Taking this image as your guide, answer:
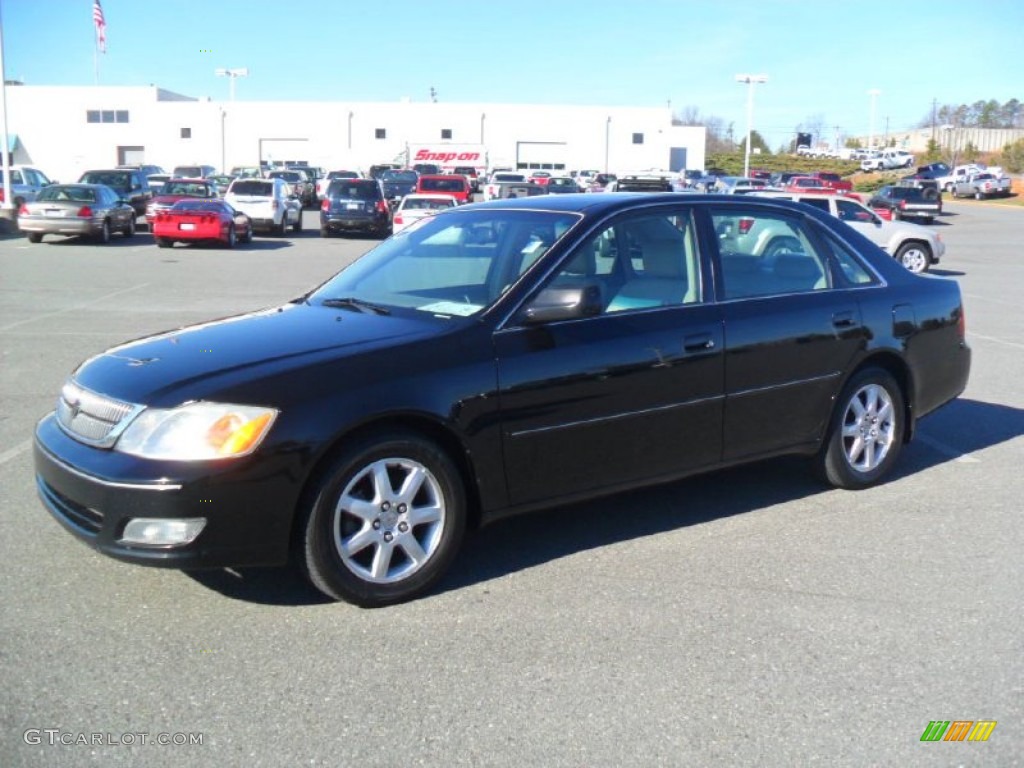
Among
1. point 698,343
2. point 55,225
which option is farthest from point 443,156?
point 698,343

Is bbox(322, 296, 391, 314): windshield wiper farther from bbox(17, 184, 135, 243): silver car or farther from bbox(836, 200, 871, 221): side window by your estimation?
bbox(17, 184, 135, 243): silver car

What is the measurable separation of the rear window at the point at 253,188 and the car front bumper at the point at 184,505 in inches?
1035

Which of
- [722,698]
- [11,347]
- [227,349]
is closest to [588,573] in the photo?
[722,698]

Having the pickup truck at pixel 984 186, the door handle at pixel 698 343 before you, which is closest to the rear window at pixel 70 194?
the door handle at pixel 698 343

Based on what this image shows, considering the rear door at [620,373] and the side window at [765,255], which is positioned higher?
the side window at [765,255]

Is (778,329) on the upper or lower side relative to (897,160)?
lower

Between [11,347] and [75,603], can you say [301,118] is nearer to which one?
[11,347]

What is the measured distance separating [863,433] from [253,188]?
25.9 m

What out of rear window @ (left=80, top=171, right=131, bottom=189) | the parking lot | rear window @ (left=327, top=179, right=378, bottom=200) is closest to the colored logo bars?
the parking lot

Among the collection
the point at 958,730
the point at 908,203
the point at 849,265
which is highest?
the point at 908,203

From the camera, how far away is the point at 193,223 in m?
24.2

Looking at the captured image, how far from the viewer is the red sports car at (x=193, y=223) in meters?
24.1

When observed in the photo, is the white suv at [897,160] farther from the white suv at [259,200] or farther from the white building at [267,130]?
the white suv at [259,200]

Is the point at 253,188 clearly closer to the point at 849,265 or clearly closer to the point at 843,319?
the point at 849,265
